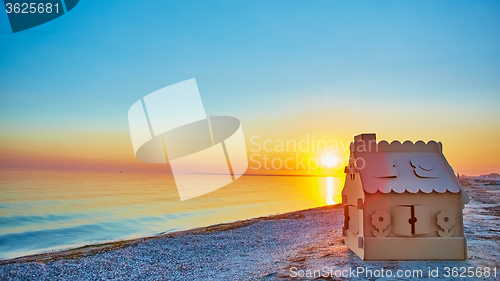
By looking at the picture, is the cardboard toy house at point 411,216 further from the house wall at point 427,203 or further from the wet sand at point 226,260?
the wet sand at point 226,260

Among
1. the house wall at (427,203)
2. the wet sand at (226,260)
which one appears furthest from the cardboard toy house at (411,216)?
the wet sand at (226,260)

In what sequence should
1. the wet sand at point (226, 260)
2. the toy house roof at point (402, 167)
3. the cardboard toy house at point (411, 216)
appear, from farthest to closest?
1. the wet sand at point (226, 260)
2. the toy house roof at point (402, 167)
3. the cardboard toy house at point (411, 216)

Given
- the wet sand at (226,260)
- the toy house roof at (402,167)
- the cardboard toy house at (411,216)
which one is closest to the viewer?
the cardboard toy house at (411,216)

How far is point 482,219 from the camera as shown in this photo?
12773mm

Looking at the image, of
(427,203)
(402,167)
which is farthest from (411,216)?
(402,167)

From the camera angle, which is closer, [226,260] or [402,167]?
[402,167]

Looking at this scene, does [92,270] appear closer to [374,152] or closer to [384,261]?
[384,261]

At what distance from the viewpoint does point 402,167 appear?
7102 mm

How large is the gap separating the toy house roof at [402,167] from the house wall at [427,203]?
14 cm

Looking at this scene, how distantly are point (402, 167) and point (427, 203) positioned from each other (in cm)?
96

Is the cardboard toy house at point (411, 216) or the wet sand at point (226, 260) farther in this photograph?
the wet sand at point (226, 260)

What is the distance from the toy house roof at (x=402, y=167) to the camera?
6668mm

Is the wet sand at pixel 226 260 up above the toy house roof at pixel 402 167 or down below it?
below

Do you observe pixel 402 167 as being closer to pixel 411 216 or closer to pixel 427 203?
pixel 427 203
